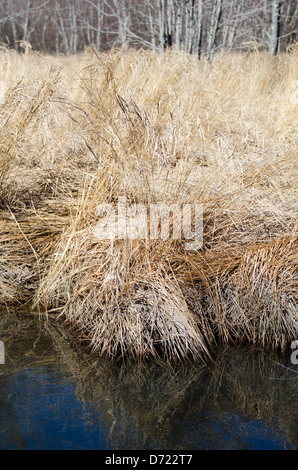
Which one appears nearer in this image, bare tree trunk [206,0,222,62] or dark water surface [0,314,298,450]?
dark water surface [0,314,298,450]

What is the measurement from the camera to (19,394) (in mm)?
2326

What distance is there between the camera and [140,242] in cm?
292

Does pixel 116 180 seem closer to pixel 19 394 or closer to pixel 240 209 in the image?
pixel 240 209

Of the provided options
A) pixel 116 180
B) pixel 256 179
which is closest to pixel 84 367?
pixel 116 180

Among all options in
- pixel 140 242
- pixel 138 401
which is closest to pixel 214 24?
pixel 140 242

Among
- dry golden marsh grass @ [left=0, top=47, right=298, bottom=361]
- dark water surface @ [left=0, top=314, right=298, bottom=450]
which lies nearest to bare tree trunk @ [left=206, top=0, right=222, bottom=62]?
dry golden marsh grass @ [left=0, top=47, right=298, bottom=361]

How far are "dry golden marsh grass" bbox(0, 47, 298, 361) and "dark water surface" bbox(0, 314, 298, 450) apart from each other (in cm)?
14

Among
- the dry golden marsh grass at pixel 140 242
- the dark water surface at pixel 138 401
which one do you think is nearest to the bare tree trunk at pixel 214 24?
the dry golden marsh grass at pixel 140 242

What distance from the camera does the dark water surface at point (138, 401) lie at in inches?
82.0

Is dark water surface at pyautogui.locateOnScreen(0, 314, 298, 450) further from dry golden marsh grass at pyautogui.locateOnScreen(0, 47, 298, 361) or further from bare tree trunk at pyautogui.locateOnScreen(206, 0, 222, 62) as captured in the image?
bare tree trunk at pyautogui.locateOnScreen(206, 0, 222, 62)

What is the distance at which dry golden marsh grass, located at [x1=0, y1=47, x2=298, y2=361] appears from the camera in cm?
274

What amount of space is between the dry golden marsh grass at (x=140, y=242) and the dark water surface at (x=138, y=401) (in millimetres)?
136

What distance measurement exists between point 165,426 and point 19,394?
0.68 m
